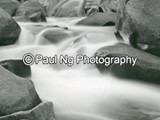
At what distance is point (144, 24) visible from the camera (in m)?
8.13

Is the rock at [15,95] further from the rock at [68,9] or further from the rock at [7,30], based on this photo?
the rock at [68,9]

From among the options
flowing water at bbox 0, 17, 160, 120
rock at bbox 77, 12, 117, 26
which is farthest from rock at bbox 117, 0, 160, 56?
rock at bbox 77, 12, 117, 26

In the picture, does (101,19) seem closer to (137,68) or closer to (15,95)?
(137,68)

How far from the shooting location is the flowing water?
5660 millimetres

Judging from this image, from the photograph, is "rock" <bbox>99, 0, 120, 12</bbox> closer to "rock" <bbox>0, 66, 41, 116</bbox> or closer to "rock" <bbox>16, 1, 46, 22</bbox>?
"rock" <bbox>16, 1, 46, 22</bbox>

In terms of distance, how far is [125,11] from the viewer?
8.98 meters

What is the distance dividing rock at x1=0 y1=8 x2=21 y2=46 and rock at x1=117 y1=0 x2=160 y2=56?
9.11 ft

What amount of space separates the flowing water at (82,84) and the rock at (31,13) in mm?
2305

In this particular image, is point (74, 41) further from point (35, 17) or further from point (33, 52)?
point (35, 17)

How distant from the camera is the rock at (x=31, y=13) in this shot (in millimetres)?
12583

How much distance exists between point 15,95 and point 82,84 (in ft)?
8.60

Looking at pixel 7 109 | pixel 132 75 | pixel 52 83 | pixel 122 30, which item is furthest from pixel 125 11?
pixel 7 109

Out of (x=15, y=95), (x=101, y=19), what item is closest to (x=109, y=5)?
(x=101, y=19)

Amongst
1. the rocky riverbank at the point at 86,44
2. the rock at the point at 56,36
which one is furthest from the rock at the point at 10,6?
the rock at the point at 56,36
